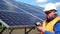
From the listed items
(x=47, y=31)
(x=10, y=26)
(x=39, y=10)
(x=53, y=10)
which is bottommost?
(x=39, y=10)

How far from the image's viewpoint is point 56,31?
4.38 meters

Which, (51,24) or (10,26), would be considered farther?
(10,26)

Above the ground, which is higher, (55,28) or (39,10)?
(55,28)

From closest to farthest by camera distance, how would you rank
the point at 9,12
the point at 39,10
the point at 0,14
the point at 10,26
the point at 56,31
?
the point at 56,31
the point at 10,26
the point at 0,14
the point at 9,12
the point at 39,10

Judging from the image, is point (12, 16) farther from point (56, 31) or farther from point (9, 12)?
Answer: point (56, 31)

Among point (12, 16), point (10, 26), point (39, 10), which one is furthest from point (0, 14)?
point (39, 10)

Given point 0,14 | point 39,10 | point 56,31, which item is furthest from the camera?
point 39,10

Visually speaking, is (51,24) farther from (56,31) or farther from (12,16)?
(12,16)

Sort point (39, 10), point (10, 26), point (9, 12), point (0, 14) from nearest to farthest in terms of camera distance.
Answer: point (10, 26) → point (0, 14) → point (9, 12) → point (39, 10)

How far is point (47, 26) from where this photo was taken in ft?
15.0

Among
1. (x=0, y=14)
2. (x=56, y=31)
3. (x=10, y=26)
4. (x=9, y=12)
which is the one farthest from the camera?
(x=9, y=12)

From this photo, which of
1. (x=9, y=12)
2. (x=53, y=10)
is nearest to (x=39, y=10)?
(x=9, y=12)

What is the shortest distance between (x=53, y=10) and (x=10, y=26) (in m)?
3.72

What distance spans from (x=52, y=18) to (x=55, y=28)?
0.24 m
